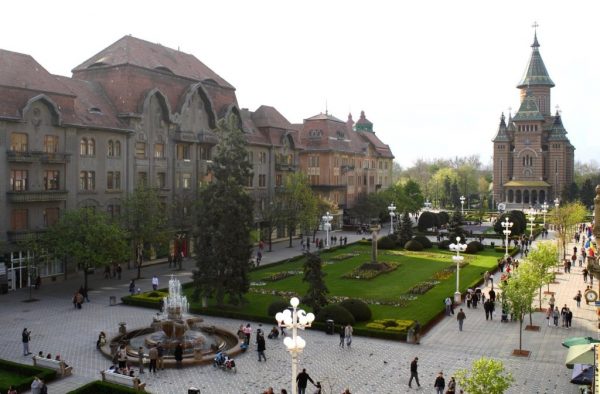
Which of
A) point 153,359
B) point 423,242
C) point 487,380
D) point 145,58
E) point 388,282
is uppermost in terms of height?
point 145,58

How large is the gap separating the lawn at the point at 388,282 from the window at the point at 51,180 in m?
16.3

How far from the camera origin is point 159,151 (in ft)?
179

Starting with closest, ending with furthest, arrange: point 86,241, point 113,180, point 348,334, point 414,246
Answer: point 348,334 < point 86,241 < point 113,180 < point 414,246

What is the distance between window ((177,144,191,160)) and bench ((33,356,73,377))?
33.5m

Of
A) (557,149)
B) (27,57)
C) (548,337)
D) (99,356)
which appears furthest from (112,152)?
(557,149)

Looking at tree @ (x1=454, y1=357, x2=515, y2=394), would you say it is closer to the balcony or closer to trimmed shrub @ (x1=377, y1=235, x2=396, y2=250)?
the balcony

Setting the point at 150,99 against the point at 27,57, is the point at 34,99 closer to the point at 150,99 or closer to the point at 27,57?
the point at 27,57

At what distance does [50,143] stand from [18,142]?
9.01 ft

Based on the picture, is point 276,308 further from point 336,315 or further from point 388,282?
point 388,282

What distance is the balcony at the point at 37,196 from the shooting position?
4050cm

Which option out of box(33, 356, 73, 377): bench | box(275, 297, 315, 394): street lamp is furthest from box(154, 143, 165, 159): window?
box(275, 297, 315, 394): street lamp

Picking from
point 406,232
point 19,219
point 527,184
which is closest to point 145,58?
point 19,219

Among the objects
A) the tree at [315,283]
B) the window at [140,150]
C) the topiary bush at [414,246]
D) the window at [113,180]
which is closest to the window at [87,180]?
the window at [113,180]

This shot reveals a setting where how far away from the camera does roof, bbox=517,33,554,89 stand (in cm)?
13725
